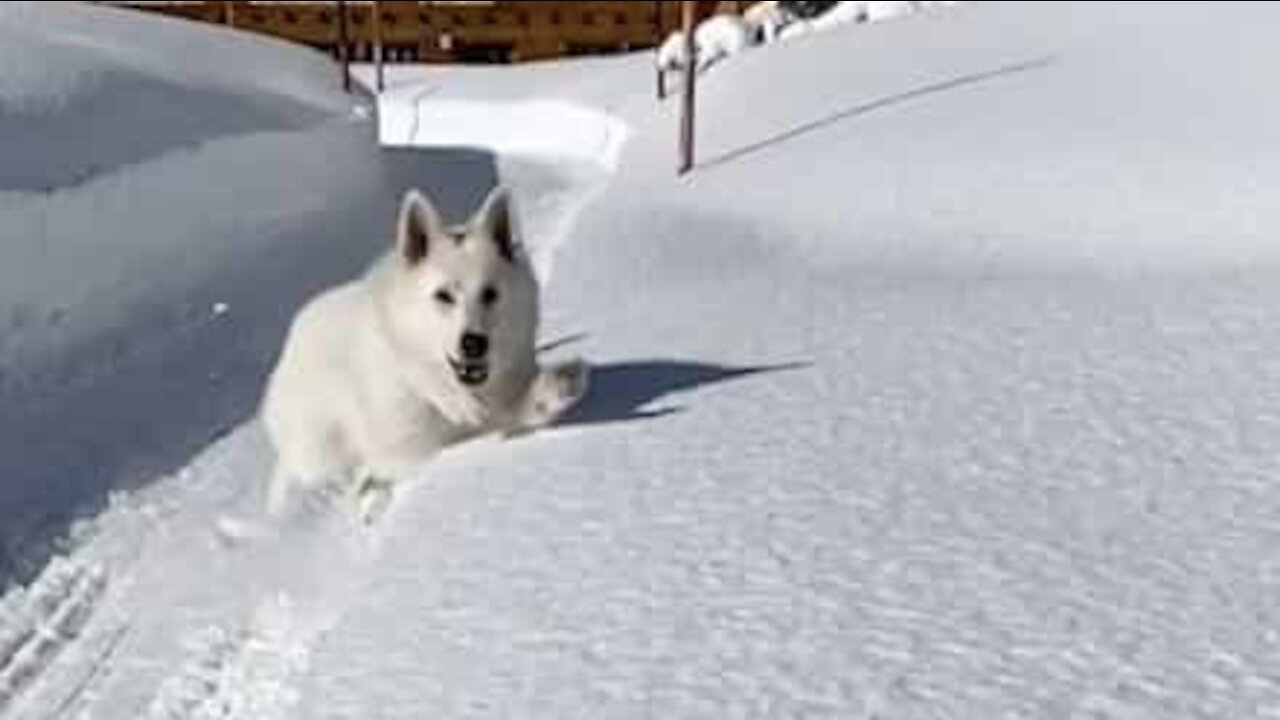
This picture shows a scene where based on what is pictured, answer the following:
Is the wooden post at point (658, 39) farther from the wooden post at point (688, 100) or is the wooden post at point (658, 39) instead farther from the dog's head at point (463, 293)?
the dog's head at point (463, 293)

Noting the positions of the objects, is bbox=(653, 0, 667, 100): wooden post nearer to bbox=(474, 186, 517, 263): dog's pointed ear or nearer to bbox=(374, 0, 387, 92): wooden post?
bbox=(374, 0, 387, 92): wooden post

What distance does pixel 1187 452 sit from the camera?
5.64 m

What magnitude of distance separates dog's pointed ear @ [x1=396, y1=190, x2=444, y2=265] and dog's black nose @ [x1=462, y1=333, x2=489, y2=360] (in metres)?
0.26

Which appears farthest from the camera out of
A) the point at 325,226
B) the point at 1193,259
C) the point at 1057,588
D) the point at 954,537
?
the point at 325,226

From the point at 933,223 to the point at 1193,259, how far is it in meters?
1.80

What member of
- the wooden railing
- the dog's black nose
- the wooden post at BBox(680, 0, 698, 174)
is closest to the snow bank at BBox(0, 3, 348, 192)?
the wooden post at BBox(680, 0, 698, 174)

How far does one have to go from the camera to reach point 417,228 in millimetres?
6035

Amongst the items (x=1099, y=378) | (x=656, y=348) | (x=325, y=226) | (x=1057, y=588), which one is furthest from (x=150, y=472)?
(x=325, y=226)

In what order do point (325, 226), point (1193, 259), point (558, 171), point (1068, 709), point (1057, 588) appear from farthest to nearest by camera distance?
point (558, 171) < point (325, 226) < point (1193, 259) < point (1057, 588) < point (1068, 709)

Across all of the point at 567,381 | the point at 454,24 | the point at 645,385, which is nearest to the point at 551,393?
the point at 567,381

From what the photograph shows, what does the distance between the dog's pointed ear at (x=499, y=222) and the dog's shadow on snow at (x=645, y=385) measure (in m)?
0.54

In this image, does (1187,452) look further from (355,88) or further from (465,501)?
(355,88)

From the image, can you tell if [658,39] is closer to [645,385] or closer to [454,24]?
[454,24]

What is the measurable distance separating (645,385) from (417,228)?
1.15 m
